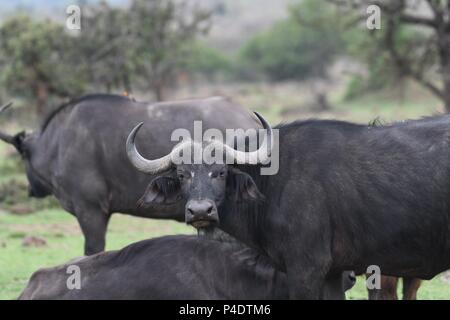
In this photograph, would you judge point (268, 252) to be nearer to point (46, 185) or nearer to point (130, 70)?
point (46, 185)

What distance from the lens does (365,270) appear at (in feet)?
26.7

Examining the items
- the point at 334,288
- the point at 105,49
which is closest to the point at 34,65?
the point at 105,49

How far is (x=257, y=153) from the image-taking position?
8.04m

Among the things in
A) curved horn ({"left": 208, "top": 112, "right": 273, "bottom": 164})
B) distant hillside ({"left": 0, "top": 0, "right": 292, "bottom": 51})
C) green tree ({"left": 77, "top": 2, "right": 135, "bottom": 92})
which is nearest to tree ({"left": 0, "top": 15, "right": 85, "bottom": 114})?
green tree ({"left": 77, "top": 2, "right": 135, "bottom": 92})

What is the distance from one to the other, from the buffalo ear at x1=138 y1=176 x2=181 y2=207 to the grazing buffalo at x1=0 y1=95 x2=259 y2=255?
7.44 feet

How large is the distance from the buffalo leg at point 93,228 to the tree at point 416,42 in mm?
10346

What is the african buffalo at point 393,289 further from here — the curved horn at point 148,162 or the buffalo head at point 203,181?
the curved horn at point 148,162

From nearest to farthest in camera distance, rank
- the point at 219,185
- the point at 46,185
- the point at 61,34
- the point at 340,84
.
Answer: the point at 219,185 → the point at 46,185 → the point at 61,34 → the point at 340,84

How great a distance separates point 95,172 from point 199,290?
3438 mm

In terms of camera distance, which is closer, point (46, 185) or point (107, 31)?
point (46, 185)

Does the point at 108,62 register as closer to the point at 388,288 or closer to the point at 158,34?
the point at 158,34

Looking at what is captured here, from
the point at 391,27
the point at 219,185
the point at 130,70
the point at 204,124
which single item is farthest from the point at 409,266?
the point at 130,70

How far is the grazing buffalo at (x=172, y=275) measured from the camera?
26.2 ft

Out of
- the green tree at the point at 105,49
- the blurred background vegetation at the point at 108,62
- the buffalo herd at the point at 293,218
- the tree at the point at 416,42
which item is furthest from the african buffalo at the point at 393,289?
the green tree at the point at 105,49
